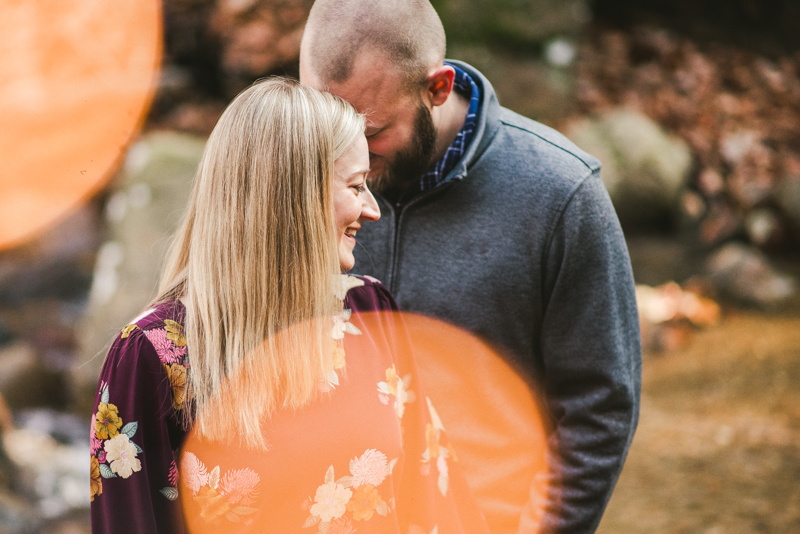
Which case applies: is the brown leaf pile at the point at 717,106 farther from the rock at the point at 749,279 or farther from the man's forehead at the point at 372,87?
the man's forehead at the point at 372,87

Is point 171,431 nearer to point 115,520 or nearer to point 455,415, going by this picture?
point 115,520

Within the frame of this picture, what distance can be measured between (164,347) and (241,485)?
290 mm

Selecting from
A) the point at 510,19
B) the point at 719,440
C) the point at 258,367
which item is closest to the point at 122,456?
the point at 258,367

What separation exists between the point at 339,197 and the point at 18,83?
558cm

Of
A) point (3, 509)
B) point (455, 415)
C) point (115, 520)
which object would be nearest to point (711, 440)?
point (455, 415)

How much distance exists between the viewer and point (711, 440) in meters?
3.57

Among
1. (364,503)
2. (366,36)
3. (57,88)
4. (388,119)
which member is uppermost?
(366,36)

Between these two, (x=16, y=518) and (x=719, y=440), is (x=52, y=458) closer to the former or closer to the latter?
(x=16, y=518)

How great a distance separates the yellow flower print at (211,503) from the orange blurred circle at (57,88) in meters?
4.91

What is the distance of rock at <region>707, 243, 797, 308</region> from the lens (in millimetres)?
4969

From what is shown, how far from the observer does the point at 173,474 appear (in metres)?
1.13

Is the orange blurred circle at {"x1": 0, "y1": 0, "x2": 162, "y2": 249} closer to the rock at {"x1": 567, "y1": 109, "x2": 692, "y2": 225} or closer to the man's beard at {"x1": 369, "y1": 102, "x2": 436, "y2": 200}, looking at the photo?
the rock at {"x1": 567, "y1": 109, "x2": 692, "y2": 225}

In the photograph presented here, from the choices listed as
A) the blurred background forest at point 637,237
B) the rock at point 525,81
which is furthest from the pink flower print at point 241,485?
the rock at point 525,81

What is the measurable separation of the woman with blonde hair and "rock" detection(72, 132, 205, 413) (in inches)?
125
